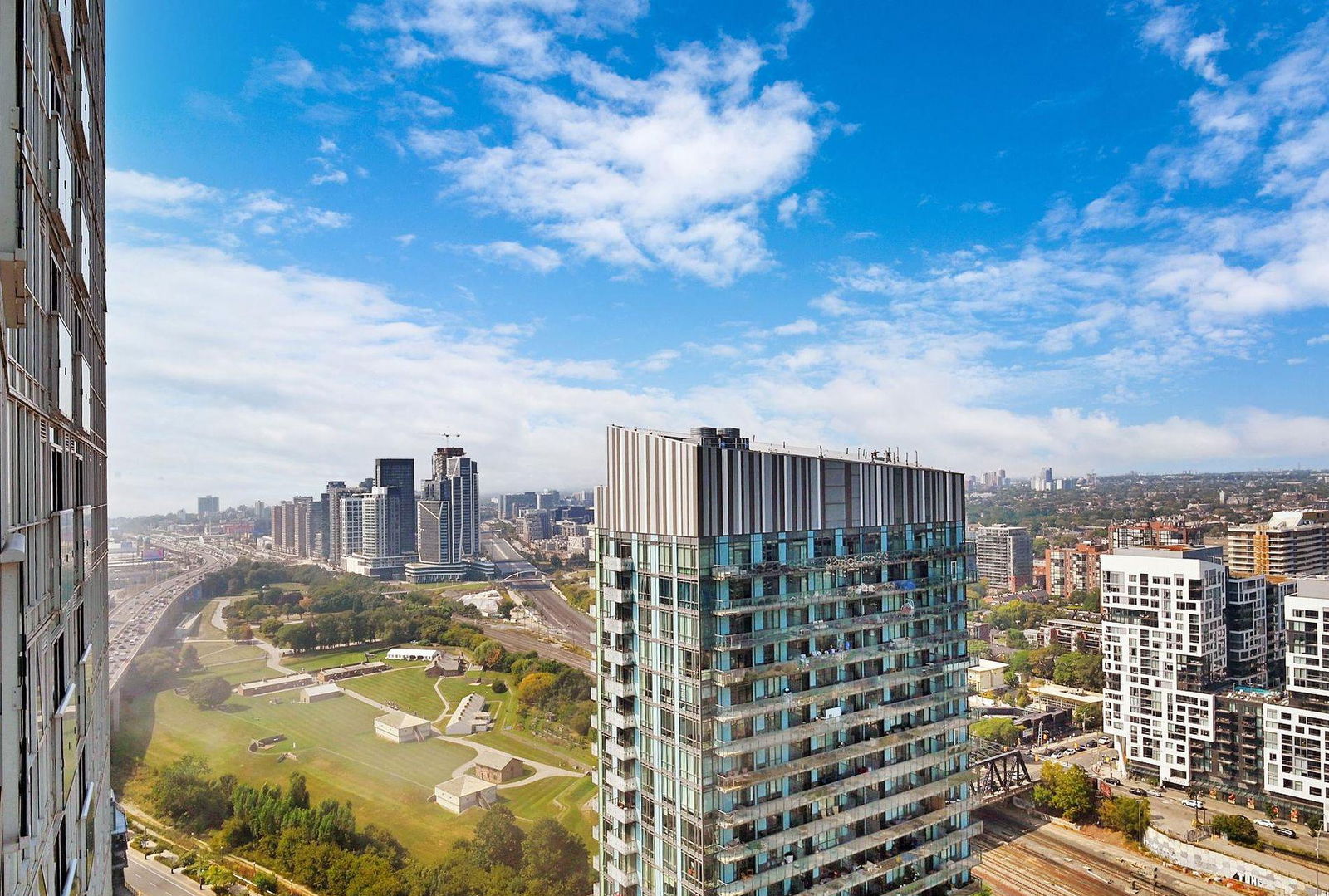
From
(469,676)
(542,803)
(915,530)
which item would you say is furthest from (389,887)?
(915,530)

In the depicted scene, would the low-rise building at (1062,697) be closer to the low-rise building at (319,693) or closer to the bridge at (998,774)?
the bridge at (998,774)

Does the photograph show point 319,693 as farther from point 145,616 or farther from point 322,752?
point 145,616

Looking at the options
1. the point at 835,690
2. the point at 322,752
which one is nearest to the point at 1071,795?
the point at 835,690

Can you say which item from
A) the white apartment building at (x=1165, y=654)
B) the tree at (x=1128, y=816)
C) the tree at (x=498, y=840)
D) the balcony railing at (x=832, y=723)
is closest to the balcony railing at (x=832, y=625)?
the balcony railing at (x=832, y=723)

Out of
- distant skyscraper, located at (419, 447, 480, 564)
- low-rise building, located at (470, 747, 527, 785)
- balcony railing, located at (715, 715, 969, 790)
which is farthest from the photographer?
distant skyscraper, located at (419, 447, 480, 564)

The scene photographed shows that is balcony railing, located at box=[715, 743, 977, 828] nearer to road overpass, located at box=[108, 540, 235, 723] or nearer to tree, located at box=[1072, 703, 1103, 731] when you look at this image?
tree, located at box=[1072, 703, 1103, 731]

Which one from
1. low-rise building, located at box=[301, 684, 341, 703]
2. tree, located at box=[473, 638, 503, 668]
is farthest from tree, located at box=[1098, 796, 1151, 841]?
low-rise building, located at box=[301, 684, 341, 703]
